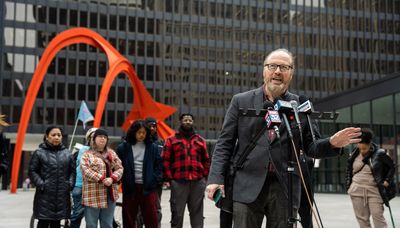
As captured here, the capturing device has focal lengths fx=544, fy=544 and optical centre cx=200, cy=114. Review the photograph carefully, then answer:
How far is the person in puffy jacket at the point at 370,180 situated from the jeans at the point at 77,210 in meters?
3.90

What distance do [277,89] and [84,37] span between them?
22581mm

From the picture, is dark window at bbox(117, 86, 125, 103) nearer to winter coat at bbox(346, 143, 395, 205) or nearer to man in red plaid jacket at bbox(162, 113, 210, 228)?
man in red plaid jacket at bbox(162, 113, 210, 228)

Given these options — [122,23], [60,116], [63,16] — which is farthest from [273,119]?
[122,23]

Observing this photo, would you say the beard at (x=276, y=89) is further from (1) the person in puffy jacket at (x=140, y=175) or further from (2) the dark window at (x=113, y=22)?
(2) the dark window at (x=113, y=22)

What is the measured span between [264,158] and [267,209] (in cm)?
36

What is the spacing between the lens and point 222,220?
6027mm

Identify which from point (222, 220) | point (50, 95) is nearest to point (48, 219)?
point (222, 220)

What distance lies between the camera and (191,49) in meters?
60.0

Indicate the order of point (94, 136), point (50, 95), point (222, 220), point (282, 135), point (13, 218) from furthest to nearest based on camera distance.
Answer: point (50, 95) < point (13, 218) < point (94, 136) < point (222, 220) < point (282, 135)

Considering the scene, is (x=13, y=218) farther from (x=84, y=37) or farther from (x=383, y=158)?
(x=84, y=37)

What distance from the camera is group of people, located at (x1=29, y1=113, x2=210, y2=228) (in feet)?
23.4

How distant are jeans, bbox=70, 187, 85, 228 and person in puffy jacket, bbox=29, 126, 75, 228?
0.58 meters

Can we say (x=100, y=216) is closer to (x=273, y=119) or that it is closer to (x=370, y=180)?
(x=370, y=180)

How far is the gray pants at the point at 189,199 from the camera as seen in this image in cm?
784
